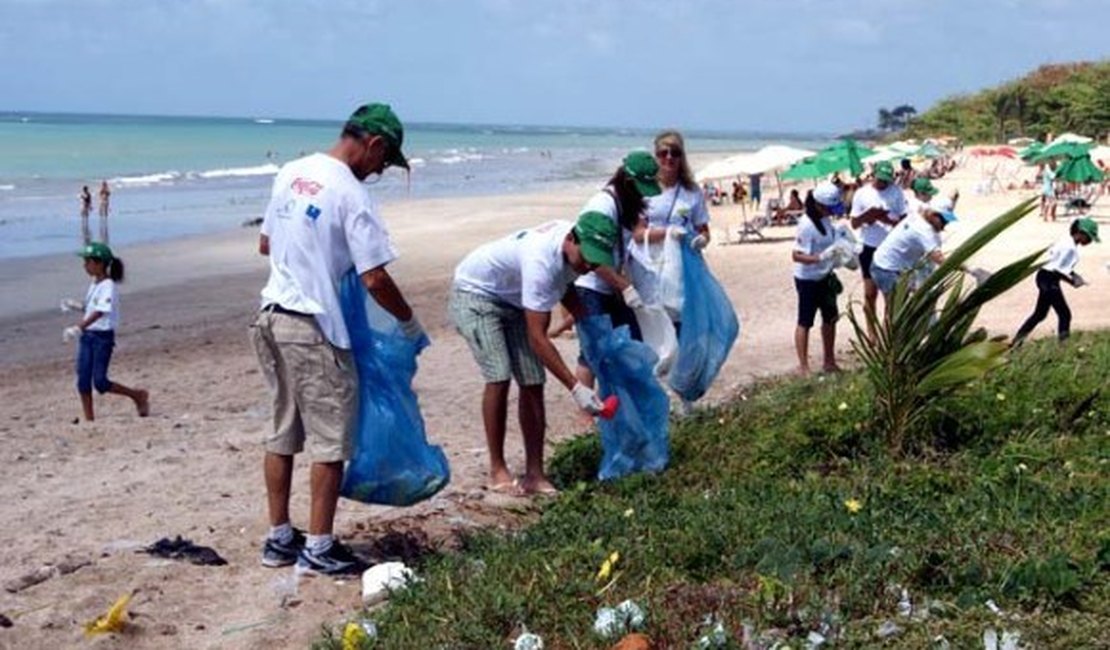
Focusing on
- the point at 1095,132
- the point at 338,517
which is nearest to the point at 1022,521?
the point at 338,517

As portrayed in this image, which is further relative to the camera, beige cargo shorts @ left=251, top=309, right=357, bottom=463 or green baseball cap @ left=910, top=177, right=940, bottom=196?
green baseball cap @ left=910, top=177, right=940, bottom=196

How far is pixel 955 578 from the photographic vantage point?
3.76m

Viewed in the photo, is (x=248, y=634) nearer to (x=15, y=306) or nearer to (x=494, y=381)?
(x=494, y=381)

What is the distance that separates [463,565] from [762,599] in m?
1.22

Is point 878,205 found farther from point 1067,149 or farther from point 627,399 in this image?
point 1067,149

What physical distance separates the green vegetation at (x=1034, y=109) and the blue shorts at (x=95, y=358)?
49188 millimetres

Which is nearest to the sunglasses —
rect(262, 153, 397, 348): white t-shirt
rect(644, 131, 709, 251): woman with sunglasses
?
rect(644, 131, 709, 251): woman with sunglasses

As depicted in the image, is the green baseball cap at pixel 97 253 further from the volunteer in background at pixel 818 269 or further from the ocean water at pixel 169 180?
the volunteer in background at pixel 818 269

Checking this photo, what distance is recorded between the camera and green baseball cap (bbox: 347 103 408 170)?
4816mm

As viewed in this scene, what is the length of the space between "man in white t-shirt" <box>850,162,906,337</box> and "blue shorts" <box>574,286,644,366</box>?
3750 millimetres

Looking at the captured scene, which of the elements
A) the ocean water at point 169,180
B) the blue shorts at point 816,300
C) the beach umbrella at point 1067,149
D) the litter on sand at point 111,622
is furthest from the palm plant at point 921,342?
the beach umbrella at point 1067,149

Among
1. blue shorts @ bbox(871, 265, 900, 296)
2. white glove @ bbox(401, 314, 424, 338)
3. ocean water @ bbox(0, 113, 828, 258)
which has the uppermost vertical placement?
white glove @ bbox(401, 314, 424, 338)

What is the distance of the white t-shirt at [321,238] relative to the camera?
466 cm

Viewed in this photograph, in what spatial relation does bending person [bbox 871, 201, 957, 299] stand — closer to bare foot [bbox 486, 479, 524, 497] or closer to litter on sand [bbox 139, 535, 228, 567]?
bare foot [bbox 486, 479, 524, 497]
